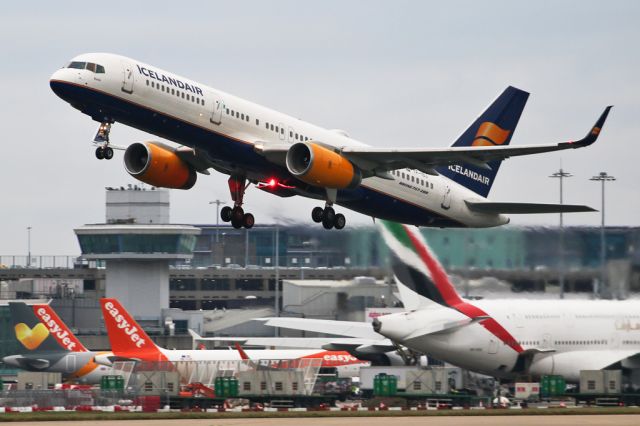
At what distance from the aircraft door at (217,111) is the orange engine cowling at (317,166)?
2.94 metres

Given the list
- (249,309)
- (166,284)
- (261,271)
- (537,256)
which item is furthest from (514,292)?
(261,271)

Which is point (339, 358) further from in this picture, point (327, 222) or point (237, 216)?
point (237, 216)

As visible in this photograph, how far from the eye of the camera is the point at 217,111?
4569 centimetres

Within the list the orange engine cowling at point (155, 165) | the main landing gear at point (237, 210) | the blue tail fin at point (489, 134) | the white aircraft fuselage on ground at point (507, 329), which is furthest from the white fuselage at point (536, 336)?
the orange engine cowling at point (155, 165)

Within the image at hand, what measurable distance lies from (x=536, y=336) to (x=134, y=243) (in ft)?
182

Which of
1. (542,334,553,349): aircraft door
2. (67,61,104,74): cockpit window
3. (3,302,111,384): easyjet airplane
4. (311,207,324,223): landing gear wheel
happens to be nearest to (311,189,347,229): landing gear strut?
(311,207,324,223): landing gear wheel

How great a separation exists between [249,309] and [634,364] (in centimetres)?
4713

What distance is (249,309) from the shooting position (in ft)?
332

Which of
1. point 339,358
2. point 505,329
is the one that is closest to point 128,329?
point 339,358

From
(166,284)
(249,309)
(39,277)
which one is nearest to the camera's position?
A: (249,309)

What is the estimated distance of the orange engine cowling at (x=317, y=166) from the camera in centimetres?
4619

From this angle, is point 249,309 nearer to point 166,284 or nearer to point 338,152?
point 166,284

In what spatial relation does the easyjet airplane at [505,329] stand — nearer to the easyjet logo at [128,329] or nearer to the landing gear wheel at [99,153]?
the easyjet logo at [128,329]

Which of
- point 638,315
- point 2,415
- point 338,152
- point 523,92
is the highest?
point 523,92
